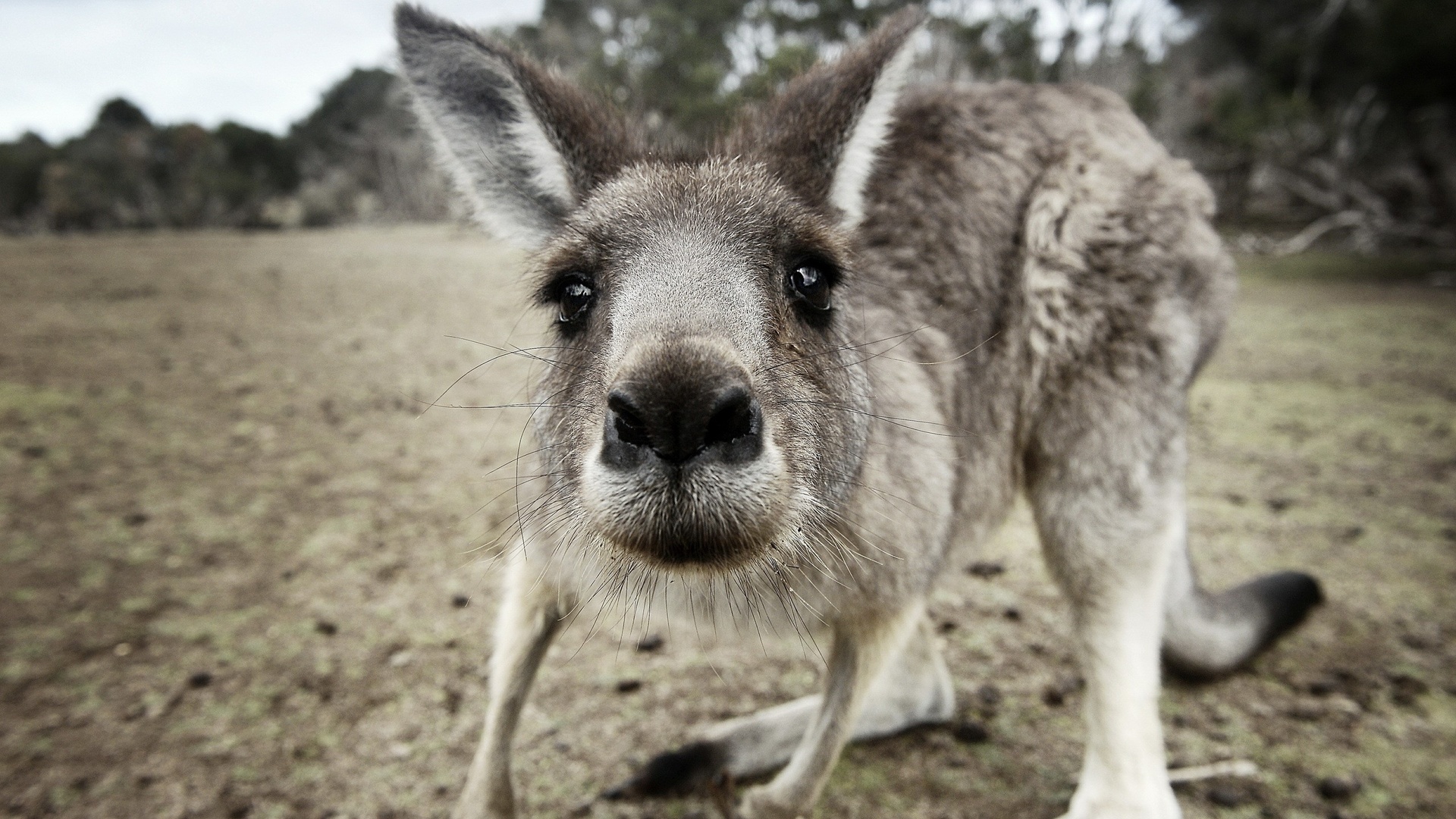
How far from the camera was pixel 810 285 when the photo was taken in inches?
74.0

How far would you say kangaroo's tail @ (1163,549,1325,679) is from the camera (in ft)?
8.55

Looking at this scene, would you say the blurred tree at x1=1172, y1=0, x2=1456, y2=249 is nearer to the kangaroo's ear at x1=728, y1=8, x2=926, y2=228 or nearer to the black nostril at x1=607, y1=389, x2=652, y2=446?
the kangaroo's ear at x1=728, y1=8, x2=926, y2=228

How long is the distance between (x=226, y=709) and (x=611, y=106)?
7.29 ft

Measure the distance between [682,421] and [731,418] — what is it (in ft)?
0.29

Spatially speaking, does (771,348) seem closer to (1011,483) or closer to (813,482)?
(813,482)

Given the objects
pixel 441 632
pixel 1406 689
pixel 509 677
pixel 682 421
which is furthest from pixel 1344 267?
pixel 682 421

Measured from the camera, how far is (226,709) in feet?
8.18

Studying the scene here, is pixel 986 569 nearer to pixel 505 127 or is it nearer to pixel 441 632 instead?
pixel 441 632

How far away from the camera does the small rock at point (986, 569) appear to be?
3520 mm

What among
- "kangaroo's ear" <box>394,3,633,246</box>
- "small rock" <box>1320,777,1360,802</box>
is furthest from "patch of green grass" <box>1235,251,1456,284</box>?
"kangaroo's ear" <box>394,3,633,246</box>

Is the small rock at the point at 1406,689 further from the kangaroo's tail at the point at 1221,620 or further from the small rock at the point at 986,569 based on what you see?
the small rock at the point at 986,569

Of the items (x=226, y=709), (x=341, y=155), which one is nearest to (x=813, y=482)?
(x=226, y=709)

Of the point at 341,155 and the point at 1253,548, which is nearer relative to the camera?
the point at 1253,548

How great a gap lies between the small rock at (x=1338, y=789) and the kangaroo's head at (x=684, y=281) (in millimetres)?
1755
